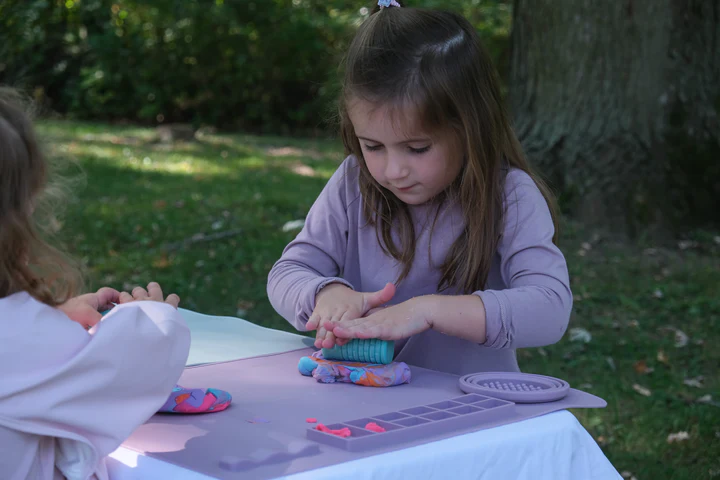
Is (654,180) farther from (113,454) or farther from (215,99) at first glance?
(215,99)

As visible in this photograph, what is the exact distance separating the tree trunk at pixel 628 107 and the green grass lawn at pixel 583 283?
0.26 meters

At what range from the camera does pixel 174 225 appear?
6.29m

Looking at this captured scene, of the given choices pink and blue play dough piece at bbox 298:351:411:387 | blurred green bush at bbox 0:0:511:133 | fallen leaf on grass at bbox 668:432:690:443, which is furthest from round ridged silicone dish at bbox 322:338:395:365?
blurred green bush at bbox 0:0:511:133

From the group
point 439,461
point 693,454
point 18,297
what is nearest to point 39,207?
point 18,297

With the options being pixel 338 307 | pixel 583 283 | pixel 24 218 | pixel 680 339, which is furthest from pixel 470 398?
pixel 583 283

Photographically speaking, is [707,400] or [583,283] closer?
[707,400]

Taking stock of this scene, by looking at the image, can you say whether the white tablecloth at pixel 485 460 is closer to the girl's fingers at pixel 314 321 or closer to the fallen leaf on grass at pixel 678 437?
the girl's fingers at pixel 314 321

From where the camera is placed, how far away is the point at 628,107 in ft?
18.4

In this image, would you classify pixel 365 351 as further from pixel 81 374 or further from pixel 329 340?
pixel 81 374

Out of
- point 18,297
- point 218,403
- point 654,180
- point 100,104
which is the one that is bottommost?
point 100,104

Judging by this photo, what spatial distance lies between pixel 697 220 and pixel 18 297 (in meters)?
5.32

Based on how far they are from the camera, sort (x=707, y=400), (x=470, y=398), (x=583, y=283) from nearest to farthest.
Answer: (x=470, y=398)
(x=707, y=400)
(x=583, y=283)

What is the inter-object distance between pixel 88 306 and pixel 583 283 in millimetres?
3942

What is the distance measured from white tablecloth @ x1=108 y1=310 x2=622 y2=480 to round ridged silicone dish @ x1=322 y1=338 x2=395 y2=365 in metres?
0.40
